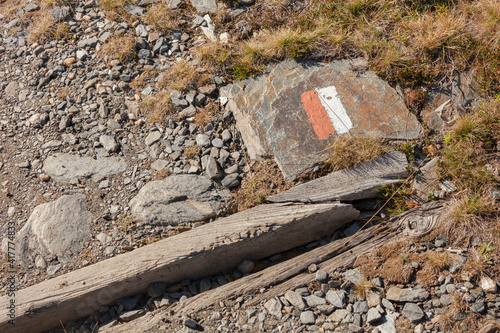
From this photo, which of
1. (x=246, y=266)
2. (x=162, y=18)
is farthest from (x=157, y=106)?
(x=246, y=266)

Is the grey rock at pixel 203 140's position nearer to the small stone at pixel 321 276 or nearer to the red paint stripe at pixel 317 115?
the red paint stripe at pixel 317 115

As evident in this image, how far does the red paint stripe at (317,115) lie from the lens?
467 cm

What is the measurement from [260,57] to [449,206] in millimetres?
3090

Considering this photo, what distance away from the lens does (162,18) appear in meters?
6.18

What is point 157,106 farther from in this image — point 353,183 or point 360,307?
point 360,307

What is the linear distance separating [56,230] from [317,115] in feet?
11.3

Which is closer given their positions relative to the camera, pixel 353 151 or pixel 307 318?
pixel 307 318

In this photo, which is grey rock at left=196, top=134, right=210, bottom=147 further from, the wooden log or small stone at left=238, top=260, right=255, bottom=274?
the wooden log

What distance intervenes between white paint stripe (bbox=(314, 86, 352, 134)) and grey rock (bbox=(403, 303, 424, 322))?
2057 millimetres

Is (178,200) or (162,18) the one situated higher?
(162,18)

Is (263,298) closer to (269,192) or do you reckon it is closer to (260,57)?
(269,192)

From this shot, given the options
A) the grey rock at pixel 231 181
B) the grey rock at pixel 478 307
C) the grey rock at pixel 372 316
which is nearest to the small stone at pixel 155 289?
the grey rock at pixel 231 181

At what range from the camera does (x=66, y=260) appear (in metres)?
4.38

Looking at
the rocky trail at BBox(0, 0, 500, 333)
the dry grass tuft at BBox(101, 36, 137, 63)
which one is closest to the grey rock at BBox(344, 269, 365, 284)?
the rocky trail at BBox(0, 0, 500, 333)
